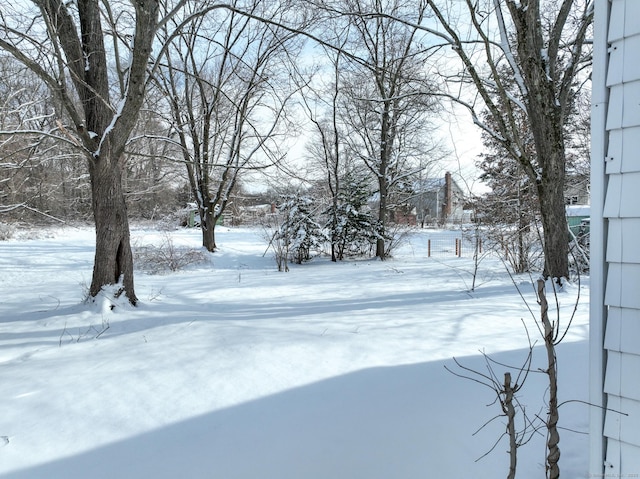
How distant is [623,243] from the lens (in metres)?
1.39

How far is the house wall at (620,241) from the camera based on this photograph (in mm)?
1361

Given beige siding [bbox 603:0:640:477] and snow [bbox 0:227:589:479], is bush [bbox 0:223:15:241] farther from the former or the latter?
beige siding [bbox 603:0:640:477]

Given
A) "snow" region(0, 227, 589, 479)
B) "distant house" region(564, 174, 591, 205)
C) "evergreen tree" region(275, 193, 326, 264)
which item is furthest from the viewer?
"evergreen tree" region(275, 193, 326, 264)

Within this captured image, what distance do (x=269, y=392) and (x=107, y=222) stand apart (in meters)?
Answer: 3.33

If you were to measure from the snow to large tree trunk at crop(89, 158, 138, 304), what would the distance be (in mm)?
268

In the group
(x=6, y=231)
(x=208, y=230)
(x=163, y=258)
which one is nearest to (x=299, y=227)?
(x=208, y=230)

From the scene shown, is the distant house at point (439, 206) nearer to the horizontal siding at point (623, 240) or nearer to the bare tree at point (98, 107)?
the bare tree at point (98, 107)

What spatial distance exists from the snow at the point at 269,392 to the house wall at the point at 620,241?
14.5 inches

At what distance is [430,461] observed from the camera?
1750 mm

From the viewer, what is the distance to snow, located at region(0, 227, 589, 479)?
176cm

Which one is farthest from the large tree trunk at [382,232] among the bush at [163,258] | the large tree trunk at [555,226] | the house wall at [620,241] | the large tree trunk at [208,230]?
the house wall at [620,241]

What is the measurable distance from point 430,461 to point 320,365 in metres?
1.06

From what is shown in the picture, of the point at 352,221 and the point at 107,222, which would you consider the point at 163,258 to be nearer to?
the point at 352,221

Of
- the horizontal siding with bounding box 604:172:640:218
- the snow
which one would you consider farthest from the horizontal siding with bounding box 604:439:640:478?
the horizontal siding with bounding box 604:172:640:218
